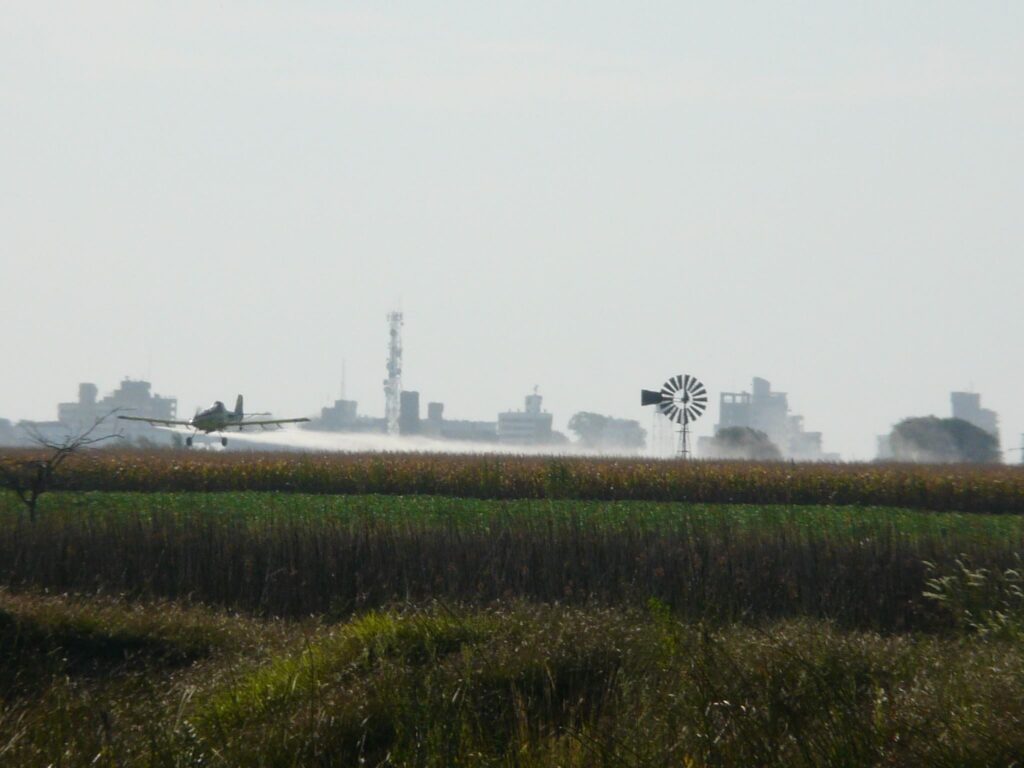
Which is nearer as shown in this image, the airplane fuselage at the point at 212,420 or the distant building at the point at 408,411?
the airplane fuselage at the point at 212,420

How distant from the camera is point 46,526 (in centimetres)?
2156

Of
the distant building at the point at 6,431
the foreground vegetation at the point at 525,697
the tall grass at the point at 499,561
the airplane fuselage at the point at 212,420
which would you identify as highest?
the distant building at the point at 6,431

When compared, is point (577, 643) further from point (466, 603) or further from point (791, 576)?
point (791, 576)

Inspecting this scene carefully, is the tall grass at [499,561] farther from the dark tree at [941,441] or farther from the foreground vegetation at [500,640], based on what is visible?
the dark tree at [941,441]

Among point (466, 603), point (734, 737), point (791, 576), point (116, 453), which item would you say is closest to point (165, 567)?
point (466, 603)

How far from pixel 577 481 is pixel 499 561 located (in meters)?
19.9

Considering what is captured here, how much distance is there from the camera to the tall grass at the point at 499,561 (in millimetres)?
18812

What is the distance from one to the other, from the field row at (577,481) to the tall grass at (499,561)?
56.1 feet

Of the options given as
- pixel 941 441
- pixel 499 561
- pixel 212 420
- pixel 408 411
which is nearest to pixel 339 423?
pixel 408 411

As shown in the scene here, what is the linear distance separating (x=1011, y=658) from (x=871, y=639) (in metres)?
3.16

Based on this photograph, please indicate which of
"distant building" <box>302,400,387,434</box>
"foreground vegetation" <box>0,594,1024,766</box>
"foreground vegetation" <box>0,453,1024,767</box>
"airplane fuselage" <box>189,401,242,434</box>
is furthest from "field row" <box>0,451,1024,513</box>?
"distant building" <box>302,400,387,434</box>

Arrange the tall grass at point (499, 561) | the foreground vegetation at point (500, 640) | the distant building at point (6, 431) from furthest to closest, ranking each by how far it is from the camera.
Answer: the distant building at point (6, 431) → the tall grass at point (499, 561) → the foreground vegetation at point (500, 640)

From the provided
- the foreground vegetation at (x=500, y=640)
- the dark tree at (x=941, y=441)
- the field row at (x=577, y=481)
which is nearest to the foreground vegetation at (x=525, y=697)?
the foreground vegetation at (x=500, y=640)

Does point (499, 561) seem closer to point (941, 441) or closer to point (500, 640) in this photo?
point (500, 640)
